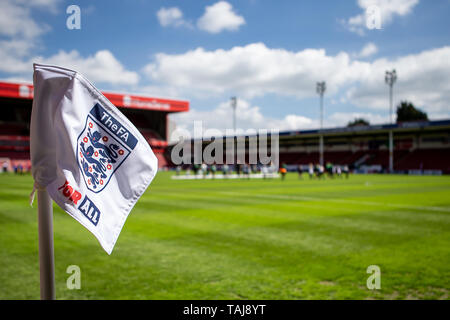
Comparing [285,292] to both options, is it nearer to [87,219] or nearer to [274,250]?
[274,250]

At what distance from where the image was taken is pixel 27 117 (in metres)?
64.9

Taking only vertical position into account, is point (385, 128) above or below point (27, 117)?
below

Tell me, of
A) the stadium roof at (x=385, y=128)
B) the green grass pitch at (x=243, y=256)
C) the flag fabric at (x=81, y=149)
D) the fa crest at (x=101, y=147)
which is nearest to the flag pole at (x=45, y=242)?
the flag fabric at (x=81, y=149)

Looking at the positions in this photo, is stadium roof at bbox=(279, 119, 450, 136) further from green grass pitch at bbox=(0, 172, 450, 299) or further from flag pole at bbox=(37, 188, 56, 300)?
flag pole at bbox=(37, 188, 56, 300)

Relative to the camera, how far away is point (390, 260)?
21.2 feet

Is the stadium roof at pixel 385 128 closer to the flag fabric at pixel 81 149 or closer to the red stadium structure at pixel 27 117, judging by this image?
the red stadium structure at pixel 27 117

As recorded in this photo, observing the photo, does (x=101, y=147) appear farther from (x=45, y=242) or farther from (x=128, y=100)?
(x=128, y=100)

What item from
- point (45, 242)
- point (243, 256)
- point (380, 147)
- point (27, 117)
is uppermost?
point (27, 117)

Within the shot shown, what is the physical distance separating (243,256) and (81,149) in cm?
511

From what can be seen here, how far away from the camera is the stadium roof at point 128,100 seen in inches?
2183

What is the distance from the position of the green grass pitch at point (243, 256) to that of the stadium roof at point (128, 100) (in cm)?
4597

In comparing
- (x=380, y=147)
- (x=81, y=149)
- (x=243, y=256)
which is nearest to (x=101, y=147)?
(x=81, y=149)
